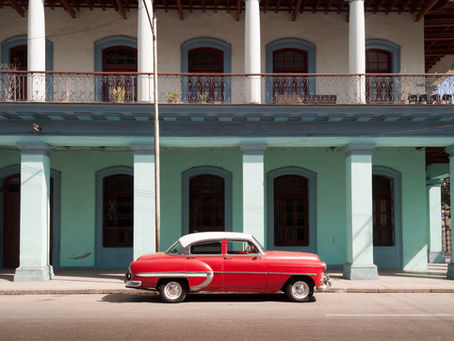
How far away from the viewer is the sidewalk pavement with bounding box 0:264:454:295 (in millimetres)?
12273

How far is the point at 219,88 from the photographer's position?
16656 millimetres

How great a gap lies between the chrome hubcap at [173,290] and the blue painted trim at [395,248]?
31.2 ft

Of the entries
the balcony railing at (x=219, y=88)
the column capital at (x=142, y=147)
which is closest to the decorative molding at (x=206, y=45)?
the balcony railing at (x=219, y=88)

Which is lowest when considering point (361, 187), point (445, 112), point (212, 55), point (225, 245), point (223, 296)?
point (223, 296)

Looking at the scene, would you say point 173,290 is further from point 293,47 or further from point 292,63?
point 293,47

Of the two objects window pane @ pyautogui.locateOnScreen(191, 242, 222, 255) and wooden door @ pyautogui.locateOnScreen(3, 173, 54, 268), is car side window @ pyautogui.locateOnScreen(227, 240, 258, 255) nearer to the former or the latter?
window pane @ pyautogui.locateOnScreen(191, 242, 222, 255)

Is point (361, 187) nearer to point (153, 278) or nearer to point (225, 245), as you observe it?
point (225, 245)

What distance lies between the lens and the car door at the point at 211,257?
34.0 ft

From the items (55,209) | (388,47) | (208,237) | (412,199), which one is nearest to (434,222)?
(412,199)

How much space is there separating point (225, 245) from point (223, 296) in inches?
60.6

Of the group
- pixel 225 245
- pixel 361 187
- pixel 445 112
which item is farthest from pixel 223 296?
pixel 445 112

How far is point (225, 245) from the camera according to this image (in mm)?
10609

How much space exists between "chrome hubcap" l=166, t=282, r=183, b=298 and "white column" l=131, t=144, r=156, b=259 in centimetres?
402

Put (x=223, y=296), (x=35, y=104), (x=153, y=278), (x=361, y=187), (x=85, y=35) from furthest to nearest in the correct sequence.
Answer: (x=85, y=35) < (x=361, y=187) < (x=35, y=104) < (x=223, y=296) < (x=153, y=278)
